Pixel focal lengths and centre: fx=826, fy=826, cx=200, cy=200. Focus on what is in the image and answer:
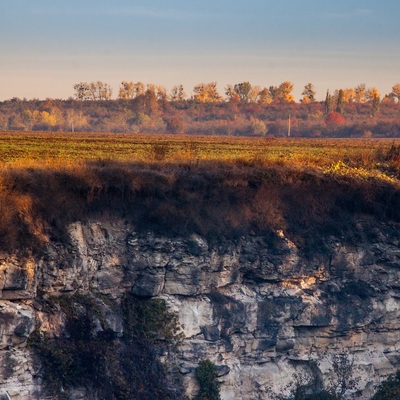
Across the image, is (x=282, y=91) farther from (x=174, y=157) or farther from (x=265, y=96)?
(x=174, y=157)

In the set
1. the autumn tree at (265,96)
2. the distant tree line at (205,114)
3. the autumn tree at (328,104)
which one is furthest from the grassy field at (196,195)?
the autumn tree at (265,96)

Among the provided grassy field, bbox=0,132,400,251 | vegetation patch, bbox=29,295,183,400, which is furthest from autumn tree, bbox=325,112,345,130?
vegetation patch, bbox=29,295,183,400

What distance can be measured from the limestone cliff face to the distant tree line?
227ft

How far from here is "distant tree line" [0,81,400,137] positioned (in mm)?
109287

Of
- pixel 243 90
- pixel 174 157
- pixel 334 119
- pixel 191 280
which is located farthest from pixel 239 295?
pixel 243 90

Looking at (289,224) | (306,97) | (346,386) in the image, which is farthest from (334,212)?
(306,97)

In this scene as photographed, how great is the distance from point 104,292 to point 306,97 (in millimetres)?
142051

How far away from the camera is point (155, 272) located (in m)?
27.9

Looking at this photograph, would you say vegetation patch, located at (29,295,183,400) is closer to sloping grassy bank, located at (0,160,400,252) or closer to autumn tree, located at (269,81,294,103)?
sloping grassy bank, located at (0,160,400,252)

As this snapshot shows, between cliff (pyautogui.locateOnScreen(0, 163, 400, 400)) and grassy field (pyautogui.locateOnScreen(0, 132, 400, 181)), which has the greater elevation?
grassy field (pyautogui.locateOnScreen(0, 132, 400, 181))

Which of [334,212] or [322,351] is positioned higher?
[334,212]

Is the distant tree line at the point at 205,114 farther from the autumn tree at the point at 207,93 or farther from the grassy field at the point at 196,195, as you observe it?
the grassy field at the point at 196,195

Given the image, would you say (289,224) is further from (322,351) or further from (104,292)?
(104,292)

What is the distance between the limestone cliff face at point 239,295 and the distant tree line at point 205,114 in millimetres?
69152
